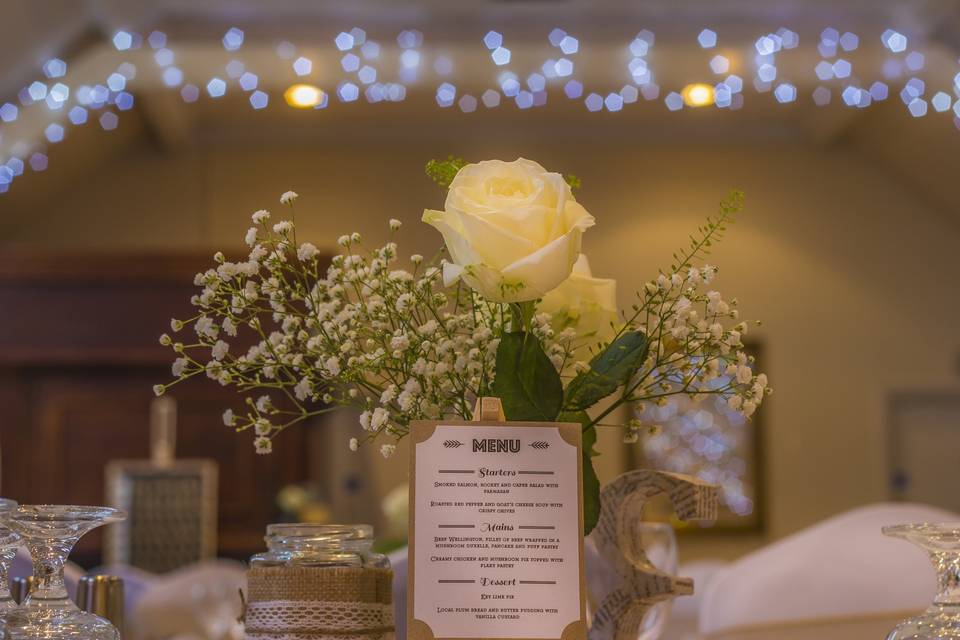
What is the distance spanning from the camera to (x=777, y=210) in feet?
27.0

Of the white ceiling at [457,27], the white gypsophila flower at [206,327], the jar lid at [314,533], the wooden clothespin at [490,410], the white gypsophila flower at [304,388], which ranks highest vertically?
the white ceiling at [457,27]

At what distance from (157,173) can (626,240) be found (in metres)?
3.03

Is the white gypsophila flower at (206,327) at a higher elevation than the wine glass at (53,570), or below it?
higher

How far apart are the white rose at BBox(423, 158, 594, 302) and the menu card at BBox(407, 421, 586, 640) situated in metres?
0.11

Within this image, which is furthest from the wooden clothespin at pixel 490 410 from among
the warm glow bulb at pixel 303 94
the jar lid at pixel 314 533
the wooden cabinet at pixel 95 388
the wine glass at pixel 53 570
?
the warm glow bulb at pixel 303 94

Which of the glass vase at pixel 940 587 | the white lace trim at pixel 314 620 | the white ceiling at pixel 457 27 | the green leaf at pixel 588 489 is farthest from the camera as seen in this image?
the white ceiling at pixel 457 27

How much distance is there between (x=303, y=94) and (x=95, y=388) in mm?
1815

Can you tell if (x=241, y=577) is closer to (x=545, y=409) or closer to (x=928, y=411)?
(x=545, y=409)

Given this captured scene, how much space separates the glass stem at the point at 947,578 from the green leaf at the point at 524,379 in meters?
0.31

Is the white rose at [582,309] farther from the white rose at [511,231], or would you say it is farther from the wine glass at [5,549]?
the wine glass at [5,549]

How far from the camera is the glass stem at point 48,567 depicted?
0.85 m

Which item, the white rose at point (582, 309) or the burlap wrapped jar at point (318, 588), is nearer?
the burlap wrapped jar at point (318, 588)

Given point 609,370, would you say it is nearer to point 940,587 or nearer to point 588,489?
point 588,489

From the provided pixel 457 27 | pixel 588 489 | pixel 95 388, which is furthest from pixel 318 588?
pixel 95 388
